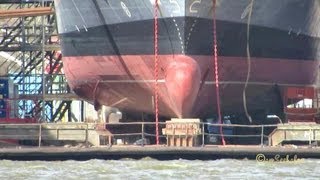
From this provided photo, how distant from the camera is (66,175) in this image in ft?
67.1

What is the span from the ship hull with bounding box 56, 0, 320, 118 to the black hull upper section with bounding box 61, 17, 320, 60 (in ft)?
0.09

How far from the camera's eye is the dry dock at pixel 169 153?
2323 cm

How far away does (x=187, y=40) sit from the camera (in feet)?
87.7

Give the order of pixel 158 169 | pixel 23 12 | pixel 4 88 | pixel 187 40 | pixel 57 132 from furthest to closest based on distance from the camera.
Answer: pixel 4 88 → pixel 23 12 → pixel 187 40 → pixel 57 132 → pixel 158 169

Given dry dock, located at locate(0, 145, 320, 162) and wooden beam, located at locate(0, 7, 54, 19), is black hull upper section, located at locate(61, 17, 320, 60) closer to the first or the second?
wooden beam, located at locate(0, 7, 54, 19)

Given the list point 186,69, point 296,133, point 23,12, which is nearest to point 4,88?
point 23,12

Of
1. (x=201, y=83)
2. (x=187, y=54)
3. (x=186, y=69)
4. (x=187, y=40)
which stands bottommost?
(x=201, y=83)

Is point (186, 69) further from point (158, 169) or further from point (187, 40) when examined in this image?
point (158, 169)

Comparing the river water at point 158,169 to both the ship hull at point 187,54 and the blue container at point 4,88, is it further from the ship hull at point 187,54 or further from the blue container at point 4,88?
the blue container at point 4,88

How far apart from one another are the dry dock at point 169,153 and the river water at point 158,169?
17 cm

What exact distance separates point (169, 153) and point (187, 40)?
459 centimetres

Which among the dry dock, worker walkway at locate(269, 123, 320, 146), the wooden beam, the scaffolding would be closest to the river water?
the dry dock

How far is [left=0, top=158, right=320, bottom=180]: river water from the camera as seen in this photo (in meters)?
20.3

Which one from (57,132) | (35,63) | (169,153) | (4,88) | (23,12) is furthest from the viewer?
(35,63)
